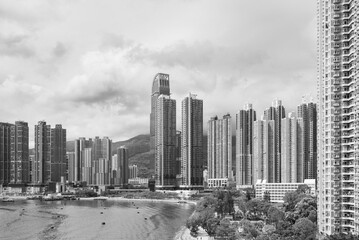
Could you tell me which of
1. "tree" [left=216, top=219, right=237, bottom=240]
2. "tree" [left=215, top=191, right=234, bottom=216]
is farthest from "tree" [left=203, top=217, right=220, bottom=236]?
"tree" [left=215, top=191, right=234, bottom=216]

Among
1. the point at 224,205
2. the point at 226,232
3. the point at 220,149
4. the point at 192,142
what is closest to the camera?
the point at 226,232

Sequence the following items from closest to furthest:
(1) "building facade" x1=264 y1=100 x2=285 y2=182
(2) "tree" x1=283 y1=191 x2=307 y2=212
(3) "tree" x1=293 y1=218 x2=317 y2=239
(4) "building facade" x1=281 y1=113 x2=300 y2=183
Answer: (3) "tree" x1=293 y1=218 x2=317 y2=239 → (2) "tree" x1=283 y1=191 x2=307 y2=212 → (4) "building facade" x1=281 y1=113 x2=300 y2=183 → (1) "building facade" x1=264 y1=100 x2=285 y2=182

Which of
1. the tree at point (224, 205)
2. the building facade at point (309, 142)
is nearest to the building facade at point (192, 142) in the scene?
the building facade at point (309, 142)

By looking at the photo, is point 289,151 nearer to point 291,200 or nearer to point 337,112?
point 291,200

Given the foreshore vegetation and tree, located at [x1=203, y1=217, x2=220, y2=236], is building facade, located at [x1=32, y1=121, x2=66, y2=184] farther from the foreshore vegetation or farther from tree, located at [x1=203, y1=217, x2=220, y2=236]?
tree, located at [x1=203, y1=217, x2=220, y2=236]

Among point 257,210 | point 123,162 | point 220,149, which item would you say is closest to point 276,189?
point 257,210

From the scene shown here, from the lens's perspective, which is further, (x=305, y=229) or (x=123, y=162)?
(x=123, y=162)
